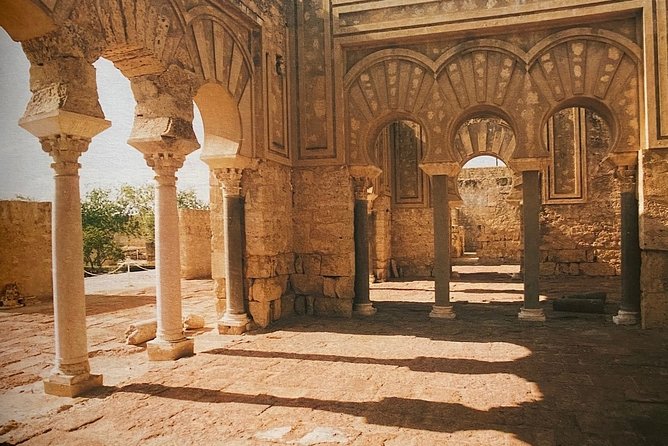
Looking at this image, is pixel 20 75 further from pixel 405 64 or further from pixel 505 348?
Answer: pixel 505 348

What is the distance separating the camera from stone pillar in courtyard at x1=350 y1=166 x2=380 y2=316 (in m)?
8.94

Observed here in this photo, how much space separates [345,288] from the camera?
8766 millimetres

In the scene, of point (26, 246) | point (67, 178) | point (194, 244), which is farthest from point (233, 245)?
point (194, 244)

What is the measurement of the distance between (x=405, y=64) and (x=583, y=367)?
18.9ft

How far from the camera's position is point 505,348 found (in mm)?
6359

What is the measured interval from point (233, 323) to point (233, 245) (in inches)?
48.7

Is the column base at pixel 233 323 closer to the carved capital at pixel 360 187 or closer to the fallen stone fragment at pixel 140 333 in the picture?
the fallen stone fragment at pixel 140 333

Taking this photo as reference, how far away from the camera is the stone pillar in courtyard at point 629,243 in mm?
7633

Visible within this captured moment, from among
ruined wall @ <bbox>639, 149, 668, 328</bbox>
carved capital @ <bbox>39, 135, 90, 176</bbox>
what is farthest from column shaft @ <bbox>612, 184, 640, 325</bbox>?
carved capital @ <bbox>39, 135, 90, 176</bbox>

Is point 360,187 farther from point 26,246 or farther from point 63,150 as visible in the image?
point 26,246

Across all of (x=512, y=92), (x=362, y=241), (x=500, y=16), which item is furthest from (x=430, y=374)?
(x=500, y=16)

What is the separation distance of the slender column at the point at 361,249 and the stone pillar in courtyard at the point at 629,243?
4094 millimetres

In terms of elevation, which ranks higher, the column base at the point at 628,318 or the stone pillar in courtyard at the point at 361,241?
the stone pillar in courtyard at the point at 361,241

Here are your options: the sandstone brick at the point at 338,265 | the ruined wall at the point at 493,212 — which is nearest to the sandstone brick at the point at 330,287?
the sandstone brick at the point at 338,265
